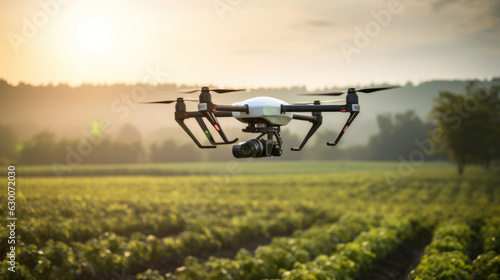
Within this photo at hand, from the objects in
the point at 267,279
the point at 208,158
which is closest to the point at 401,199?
the point at 267,279

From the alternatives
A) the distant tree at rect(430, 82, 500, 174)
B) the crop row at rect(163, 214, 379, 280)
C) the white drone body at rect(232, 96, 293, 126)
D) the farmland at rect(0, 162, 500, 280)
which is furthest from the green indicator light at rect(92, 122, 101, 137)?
the white drone body at rect(232, 96, 293, 126)

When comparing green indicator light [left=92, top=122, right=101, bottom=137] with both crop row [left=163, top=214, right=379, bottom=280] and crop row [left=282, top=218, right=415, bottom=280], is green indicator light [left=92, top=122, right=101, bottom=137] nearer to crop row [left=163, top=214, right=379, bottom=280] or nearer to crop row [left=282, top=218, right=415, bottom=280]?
crop row [left=163, top=214, right=379, bottom=280]

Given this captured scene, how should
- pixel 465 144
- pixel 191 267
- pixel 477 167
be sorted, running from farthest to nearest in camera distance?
pixel 477 167 → pixel 465 144 → pixel 191 267

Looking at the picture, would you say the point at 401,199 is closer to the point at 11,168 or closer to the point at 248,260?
the point at 248,260

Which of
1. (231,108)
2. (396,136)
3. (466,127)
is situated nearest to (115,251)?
(231,108)

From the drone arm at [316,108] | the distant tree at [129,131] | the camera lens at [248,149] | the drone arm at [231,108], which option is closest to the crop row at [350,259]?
the camera lens at [248,149]

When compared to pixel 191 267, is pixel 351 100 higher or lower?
higher

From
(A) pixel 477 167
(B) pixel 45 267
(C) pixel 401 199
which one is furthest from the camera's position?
(A) pixel 477 167
